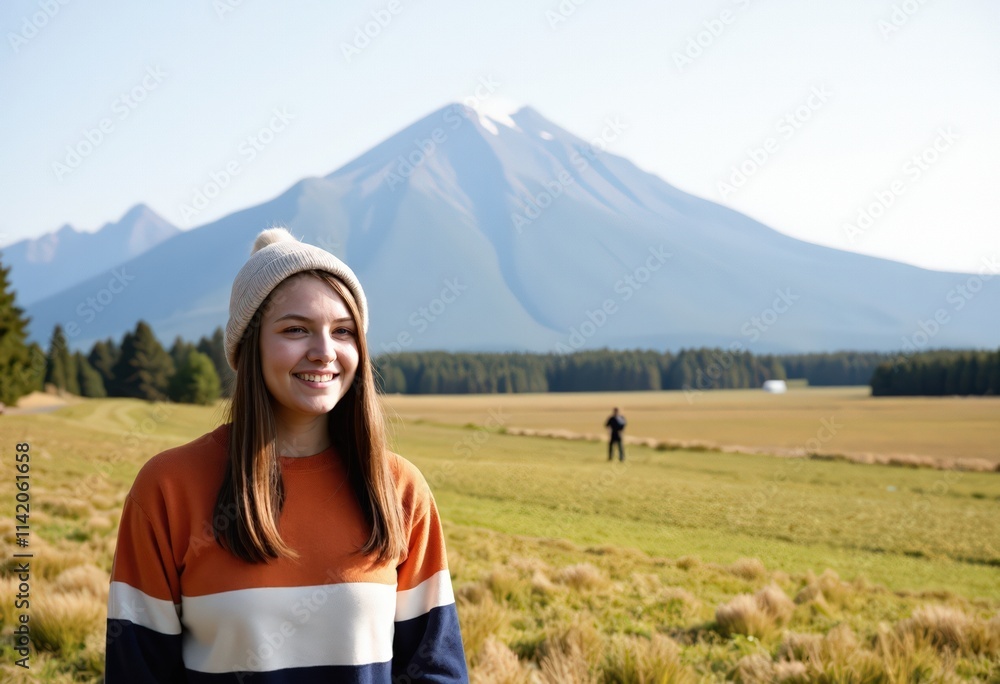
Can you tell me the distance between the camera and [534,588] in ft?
25.2

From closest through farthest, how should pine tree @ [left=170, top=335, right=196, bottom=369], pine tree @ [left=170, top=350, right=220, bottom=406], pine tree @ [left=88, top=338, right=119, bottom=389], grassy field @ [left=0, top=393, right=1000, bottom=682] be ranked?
grassy field @ [left=0, top=393, right=1000, bottom=682]
pine tree @ [left=170, top=350, right=220, bottom=406]
pine tree @ [left=170, top=335, right=196, bottom=369]
pine tree @ [left=88, top=338, right=119, bottom=389]

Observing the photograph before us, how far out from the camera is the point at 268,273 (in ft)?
7.95

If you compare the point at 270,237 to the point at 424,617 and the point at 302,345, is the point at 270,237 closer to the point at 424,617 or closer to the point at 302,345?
the point at 302,345

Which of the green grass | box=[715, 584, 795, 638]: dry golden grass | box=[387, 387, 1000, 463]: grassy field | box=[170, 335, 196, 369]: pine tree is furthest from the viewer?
box=[170, 335, 196, 369]: pine tree

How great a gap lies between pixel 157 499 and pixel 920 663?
17.2 ft

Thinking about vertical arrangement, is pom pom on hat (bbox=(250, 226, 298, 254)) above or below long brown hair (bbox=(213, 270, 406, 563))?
above

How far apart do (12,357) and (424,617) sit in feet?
133

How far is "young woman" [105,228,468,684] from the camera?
225 cm

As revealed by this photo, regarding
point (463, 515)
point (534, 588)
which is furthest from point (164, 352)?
point (534, 588)

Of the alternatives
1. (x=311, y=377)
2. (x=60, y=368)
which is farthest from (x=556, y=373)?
(x=311, y=377)

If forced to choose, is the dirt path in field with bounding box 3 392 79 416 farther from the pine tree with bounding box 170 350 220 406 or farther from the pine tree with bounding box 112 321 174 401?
the pine tree with bounding box 112 321 174 401

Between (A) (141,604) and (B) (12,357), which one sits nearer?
(A) (141,604)

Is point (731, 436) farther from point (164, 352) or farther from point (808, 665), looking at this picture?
point (164, 352)

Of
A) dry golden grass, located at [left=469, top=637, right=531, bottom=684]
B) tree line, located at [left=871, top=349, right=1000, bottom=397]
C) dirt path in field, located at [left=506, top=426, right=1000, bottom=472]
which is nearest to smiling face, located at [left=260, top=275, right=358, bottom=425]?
dry golden grass, located at [left=469, top=637, right=531, bottom=684]
